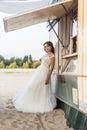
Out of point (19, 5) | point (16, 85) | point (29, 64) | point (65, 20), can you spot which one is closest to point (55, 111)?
point (65, 20)

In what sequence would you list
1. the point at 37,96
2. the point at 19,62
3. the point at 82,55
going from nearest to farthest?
the point at 82,55, the point at 37,96, the point at 19,62

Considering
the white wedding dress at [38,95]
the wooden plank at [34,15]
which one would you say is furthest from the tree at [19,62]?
the wooden plank at [34,15]

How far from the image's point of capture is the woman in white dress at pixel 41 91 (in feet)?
17.8

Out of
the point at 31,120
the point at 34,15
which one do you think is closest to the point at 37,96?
the point at 31,120

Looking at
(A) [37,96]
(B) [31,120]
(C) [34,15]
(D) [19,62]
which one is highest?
(C) [34,15]

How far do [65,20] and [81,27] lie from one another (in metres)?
1.67

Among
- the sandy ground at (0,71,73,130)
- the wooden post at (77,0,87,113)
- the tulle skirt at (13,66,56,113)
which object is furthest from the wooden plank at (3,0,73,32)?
the sandy ground at (0,71,73,130)

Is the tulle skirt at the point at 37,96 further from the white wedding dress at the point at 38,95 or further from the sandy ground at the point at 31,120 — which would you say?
the sandy ground at the point at 31,120

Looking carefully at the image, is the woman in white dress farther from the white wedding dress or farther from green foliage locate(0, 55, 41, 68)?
green foliage locate(0, 55, 41, 68)

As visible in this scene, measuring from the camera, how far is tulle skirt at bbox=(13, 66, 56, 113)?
5.39m

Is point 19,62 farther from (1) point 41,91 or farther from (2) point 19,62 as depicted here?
(1) point 41,91

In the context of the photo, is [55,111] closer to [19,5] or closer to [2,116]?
[2,116]

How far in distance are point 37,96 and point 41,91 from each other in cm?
13

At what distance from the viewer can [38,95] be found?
5.55 m
